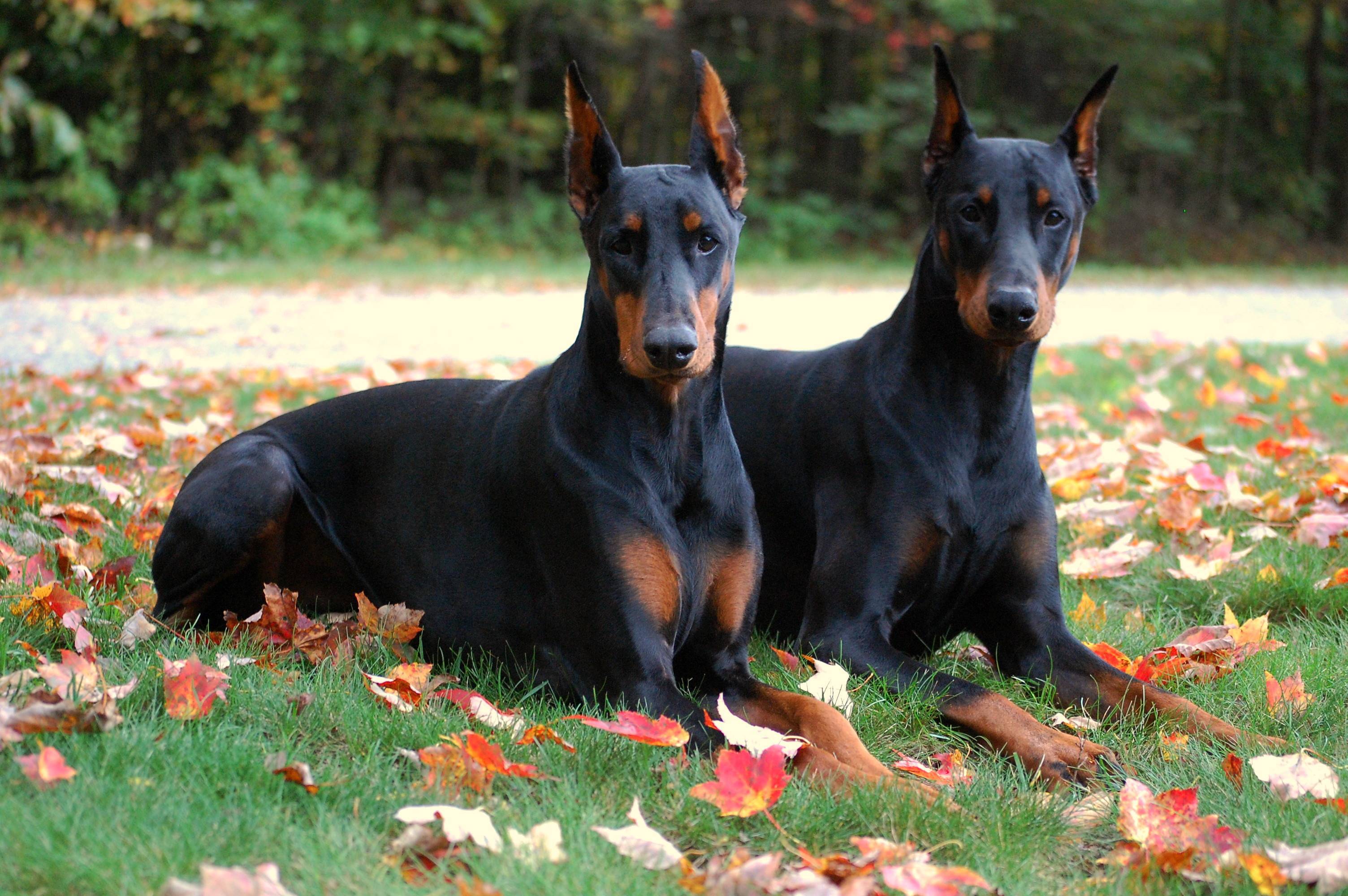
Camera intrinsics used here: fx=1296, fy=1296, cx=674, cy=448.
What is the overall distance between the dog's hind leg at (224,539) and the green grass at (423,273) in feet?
28.6

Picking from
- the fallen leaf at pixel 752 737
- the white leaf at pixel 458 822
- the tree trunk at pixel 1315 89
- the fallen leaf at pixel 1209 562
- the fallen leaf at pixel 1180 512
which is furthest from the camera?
the tree trunk at pixel 1315 89

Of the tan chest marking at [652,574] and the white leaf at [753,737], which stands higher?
the tan chest marking at [652,574]

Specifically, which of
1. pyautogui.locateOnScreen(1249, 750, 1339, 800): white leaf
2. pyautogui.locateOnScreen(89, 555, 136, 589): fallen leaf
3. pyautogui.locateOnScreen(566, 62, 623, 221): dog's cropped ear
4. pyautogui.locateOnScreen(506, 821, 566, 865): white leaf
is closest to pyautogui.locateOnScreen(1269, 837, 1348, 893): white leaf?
pyautogui.locateOnScreen(1249, 750, 1339, 800): white leaf

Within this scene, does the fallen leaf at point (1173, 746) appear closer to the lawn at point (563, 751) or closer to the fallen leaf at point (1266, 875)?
the lawn at point (563, 751)

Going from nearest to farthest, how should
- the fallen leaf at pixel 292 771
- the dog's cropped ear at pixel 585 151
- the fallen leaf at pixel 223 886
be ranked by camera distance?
1. the fallen leaf at pixel 223 886
2. the fallen leaf at pixel 292 771
3. the dog's cropped ear at pixel 585 151

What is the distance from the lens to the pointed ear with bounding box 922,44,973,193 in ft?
12.0

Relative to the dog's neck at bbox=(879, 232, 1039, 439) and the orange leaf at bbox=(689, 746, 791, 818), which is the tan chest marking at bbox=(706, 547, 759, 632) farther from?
the dog's neck at bbox=(879, 232, 1039, 439)

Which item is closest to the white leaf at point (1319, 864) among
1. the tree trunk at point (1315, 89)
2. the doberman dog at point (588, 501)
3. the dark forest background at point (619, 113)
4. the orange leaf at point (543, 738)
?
the doberman dog at point (588, 501)

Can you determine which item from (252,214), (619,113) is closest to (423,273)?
(252,214)

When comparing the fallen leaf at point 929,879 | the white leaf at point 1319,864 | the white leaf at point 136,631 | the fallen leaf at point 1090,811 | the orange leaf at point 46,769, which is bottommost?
the white leaf at point 136,631

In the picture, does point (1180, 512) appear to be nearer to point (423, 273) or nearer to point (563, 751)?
point (563, 751)

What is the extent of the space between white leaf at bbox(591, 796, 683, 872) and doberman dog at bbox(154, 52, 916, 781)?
457mm

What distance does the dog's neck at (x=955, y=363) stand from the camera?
3488 mm

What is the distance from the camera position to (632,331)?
2881 millimetres
